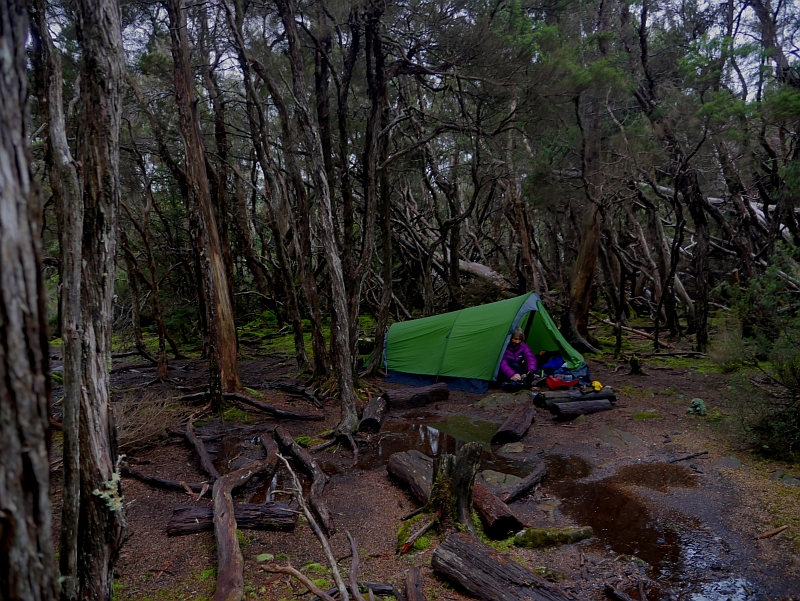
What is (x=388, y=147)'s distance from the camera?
32.7ft

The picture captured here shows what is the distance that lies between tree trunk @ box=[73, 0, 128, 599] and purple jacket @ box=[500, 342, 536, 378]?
295 inches

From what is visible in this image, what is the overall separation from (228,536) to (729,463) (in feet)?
16.5

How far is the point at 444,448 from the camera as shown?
6.70 meters

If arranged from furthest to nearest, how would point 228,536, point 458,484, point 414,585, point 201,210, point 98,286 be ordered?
1. point 201,210
2. point 458,484
3. point 228,536
4. point 414,585
5. point 98,286

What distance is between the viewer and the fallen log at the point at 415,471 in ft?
16.1

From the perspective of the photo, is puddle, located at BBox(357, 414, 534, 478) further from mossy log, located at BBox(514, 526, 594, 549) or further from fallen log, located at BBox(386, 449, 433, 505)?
mossy log, located at BBox(514, 526, 594, 549)

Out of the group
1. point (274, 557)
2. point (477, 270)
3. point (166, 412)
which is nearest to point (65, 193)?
point (274, 557)

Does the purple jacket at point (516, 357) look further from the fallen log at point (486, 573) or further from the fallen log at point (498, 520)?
the fallen log at point (486, 573)

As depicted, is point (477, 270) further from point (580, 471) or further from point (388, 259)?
point (580, 471)

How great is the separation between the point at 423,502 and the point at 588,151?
884cm

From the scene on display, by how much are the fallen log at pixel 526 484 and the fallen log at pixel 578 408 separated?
76.7 inches

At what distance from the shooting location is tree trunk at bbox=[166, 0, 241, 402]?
753 cm

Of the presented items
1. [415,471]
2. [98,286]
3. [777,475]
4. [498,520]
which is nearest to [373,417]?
[415,471]

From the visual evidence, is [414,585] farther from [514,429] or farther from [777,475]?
[777,475]
